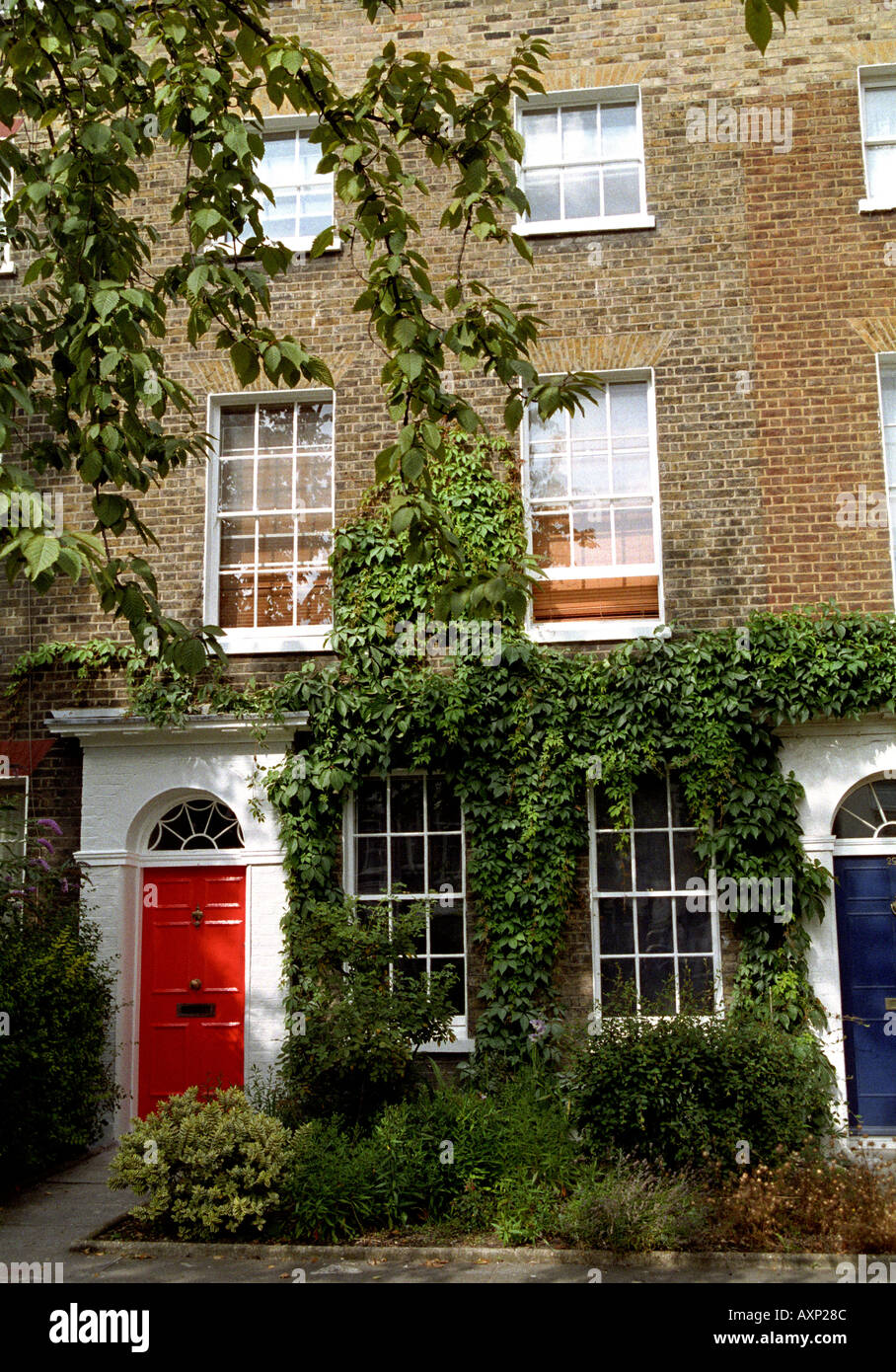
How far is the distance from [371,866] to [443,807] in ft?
2.79

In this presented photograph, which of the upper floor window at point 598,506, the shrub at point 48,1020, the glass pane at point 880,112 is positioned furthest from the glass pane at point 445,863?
the glass pane at point 880,112

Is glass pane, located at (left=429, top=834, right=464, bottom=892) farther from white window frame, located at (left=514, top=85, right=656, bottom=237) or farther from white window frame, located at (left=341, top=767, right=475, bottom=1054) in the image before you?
white window frame, located at (left=514, top=85, right=656, bottom=237)

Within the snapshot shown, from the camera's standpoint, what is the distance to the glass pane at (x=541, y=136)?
40.3ft

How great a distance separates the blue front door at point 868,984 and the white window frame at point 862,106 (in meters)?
5.97

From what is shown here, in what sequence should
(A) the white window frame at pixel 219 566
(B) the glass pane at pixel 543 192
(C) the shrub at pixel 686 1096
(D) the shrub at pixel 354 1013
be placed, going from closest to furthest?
(C) the shrub at pixel 686 1096 → (D) the shrub at pixel 354 1013 → (A) the white window frame at pixel 219 566 → (B) the glass pane at pixel 543 192

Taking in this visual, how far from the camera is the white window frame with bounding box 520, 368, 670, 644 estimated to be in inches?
448

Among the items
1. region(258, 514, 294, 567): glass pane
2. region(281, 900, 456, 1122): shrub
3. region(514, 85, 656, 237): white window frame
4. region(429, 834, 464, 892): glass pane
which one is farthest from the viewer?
region(258, 514, 294, 567): glass pane

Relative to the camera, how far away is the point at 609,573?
11.6 meters

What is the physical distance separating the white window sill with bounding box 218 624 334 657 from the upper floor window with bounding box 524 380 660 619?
80.4 inches

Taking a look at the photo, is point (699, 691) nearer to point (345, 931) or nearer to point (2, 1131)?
point (345, 931)

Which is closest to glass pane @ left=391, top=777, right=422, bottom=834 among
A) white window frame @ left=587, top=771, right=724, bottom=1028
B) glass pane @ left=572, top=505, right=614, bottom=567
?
white window frame @ left=587, top=771, right=724, bottom=1028

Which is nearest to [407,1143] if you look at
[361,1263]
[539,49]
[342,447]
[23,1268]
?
[361,1263]

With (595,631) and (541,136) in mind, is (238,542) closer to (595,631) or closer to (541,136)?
(595,631)

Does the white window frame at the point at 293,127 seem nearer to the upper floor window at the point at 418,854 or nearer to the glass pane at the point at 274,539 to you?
the glass pane at the point at 274,539
